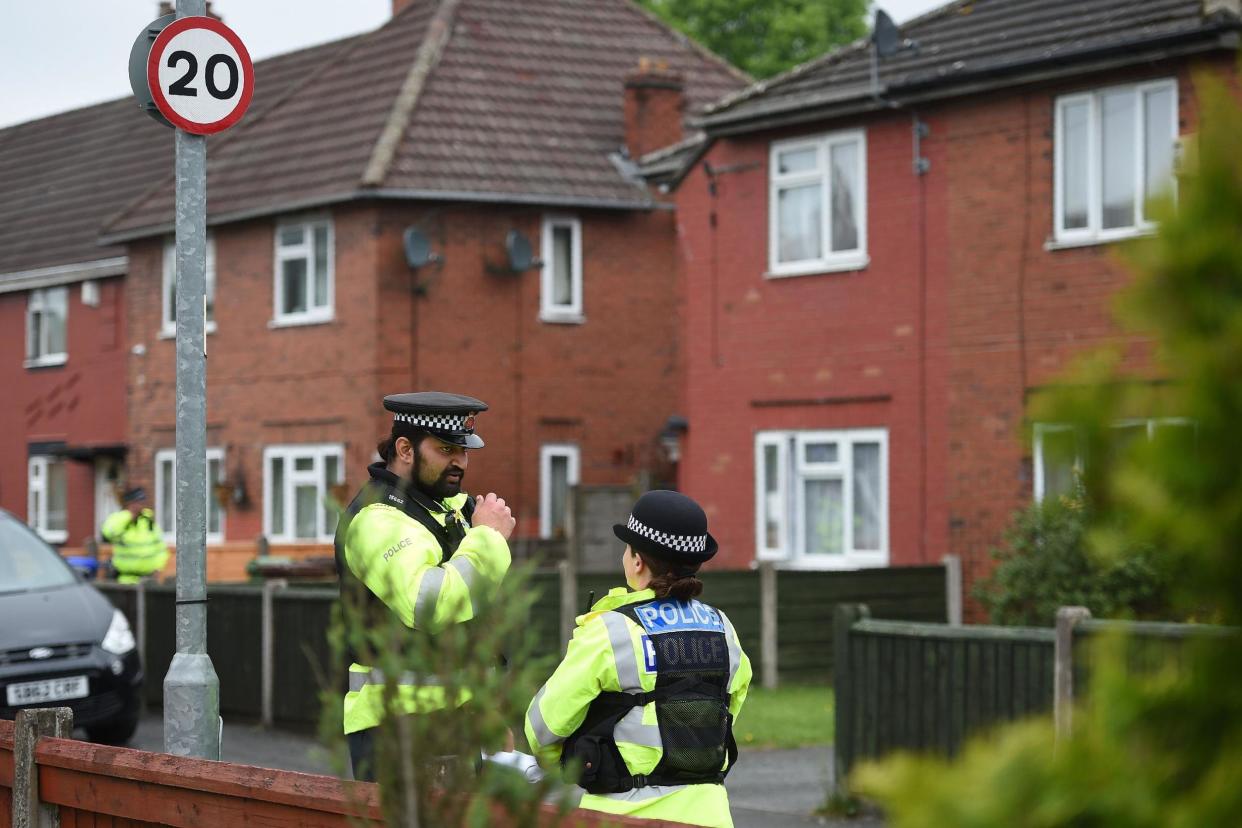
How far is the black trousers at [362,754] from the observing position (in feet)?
16.0

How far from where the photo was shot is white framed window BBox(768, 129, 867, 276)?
70.4 feet

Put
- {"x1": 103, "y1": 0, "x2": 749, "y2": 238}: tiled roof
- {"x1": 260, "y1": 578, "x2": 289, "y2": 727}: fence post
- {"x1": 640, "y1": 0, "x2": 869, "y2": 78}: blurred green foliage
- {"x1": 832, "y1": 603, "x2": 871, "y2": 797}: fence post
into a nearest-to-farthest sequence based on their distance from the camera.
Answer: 1. {"x1": 832, "y1": 603, "x2": 871, "y2": 797}: fence post
2. {"x1": 260, "y1": 578, "x2": 289, "y2": 727}: fence post
3. {"x1": 103, "y1": 0, "x2": 749, "y2": 238}: tiled roof
4. {"x1": 640, "y1": 0, "x2": 869, "y2": 78}: blurred green foliage

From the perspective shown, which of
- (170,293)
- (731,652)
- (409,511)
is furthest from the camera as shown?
(170,293)

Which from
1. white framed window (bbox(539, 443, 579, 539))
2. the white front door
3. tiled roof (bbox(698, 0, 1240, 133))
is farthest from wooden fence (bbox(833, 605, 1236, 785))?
the white front door

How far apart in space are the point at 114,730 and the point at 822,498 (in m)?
11.0

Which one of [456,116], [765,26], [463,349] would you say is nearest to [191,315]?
[463,349]

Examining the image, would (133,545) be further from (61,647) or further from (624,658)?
(624,658)

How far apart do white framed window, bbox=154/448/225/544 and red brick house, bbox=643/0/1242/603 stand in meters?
9.77

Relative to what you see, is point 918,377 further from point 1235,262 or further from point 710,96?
point 1235,262

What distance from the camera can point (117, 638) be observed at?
12.8m

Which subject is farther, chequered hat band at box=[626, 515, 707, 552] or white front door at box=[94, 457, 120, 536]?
white front door at box=[94, 457, 120, 536]

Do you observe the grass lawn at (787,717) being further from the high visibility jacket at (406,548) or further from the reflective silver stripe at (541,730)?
the reflective silver stripe at (541,730)

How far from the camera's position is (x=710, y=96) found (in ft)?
107

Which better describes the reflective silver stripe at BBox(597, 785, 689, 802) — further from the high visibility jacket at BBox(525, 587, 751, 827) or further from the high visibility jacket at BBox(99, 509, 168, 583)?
the high visibility jacket at BBox(99, 509, 168, 583)
